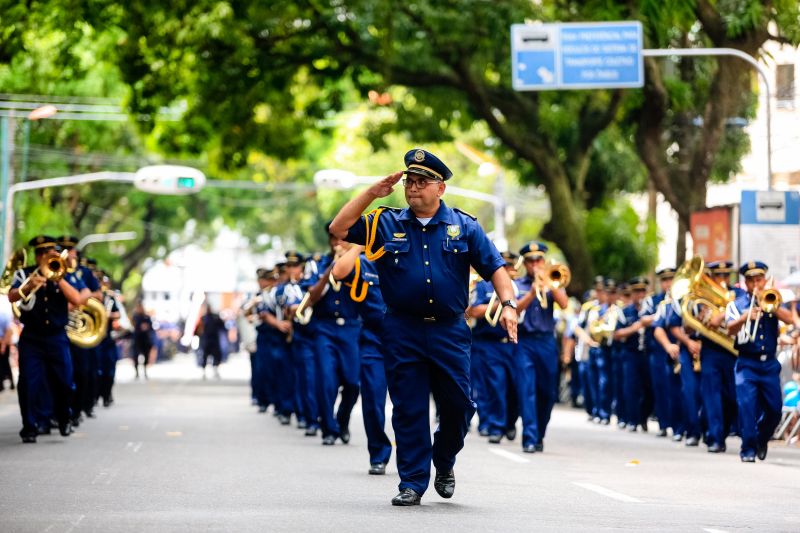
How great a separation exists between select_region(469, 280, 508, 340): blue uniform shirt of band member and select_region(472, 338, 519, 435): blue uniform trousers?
0.07m

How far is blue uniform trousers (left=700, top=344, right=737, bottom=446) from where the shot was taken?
63.5 ft

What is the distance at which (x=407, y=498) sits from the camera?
11.4 m

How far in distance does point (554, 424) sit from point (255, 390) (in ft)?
19.2

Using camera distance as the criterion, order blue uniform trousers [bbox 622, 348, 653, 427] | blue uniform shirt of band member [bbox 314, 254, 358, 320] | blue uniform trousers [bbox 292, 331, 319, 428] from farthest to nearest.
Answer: blue uniform trousers [bbox 622, 348, 653, 427] < blue uniform trousers [bbox 292, 331, 319, 428] < blue uniform shirt of band member [bbox 314, 254, 358, 320]

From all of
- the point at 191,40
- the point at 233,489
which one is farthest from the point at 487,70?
the point at 233,489

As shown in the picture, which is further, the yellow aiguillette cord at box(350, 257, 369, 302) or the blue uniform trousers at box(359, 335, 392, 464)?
the blue uniform trousers at box(359, 335, 392, 464)

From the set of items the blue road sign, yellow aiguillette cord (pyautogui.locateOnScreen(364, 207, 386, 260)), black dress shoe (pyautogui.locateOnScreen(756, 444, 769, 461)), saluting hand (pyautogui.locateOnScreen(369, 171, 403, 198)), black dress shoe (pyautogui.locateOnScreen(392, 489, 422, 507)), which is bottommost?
black dress shoe (pyautogui.locateOnScreen(756, 444, 769, 461))

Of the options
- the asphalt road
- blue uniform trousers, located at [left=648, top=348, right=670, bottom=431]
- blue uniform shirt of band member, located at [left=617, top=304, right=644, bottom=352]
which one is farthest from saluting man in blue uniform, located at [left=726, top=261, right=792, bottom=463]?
blue uniform shirt of band member, located at [left=617, top=304, right=644, bottom=352]

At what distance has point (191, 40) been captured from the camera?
94.4 ft

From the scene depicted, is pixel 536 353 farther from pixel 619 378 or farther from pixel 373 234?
pixel 619 378

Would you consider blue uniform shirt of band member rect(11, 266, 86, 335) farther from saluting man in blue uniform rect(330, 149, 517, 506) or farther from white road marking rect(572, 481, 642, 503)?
saluting man in blue uniform rect(330, 149, 517, 506)

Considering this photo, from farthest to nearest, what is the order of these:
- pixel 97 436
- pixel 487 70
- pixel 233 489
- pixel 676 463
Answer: pixel 487 70
pixel 97 436
pixel 676 463
pixel 233 489

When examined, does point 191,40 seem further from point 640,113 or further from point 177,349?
point 177,349

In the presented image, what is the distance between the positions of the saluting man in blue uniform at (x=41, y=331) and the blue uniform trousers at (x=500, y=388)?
192 inches
